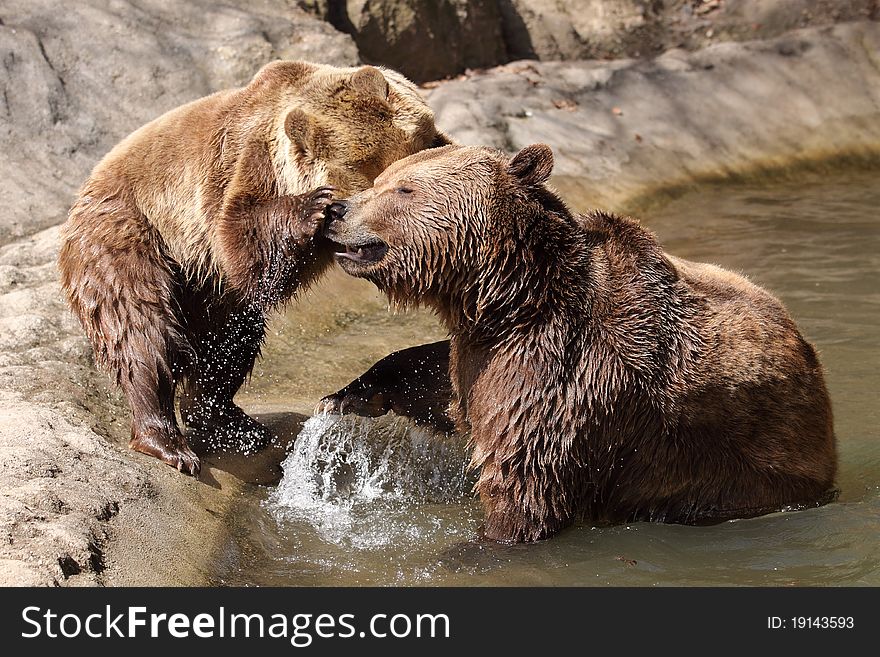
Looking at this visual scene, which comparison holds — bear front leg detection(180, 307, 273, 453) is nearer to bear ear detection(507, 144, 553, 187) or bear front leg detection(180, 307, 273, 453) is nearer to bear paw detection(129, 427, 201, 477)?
bear paw detection(129, 427, 201, 477)

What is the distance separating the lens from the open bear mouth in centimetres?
523

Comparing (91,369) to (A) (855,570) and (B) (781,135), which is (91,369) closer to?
(A) (855,570)

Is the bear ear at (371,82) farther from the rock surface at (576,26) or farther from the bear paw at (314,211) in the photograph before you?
the rock surface at (576,26)

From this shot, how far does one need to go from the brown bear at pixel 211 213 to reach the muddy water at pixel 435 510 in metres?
0.76

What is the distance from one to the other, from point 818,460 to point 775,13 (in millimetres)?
12330

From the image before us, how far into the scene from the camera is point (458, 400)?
18.3ft

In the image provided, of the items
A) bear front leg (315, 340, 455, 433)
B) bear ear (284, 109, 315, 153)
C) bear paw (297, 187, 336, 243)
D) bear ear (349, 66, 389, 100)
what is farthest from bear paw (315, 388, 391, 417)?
bear ear (349, 66, 389, 100)

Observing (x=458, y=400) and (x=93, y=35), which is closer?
(x=458, y=400)

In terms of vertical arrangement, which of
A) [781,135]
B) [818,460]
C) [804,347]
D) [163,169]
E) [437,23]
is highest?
[437,23]

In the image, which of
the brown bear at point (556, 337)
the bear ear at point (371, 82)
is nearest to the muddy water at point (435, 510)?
the brown bear at point (556, 337)

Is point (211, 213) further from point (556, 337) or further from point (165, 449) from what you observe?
point (556, 337)

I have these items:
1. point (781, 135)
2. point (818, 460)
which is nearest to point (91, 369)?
point (818, 460)

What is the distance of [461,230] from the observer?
5.15 m
